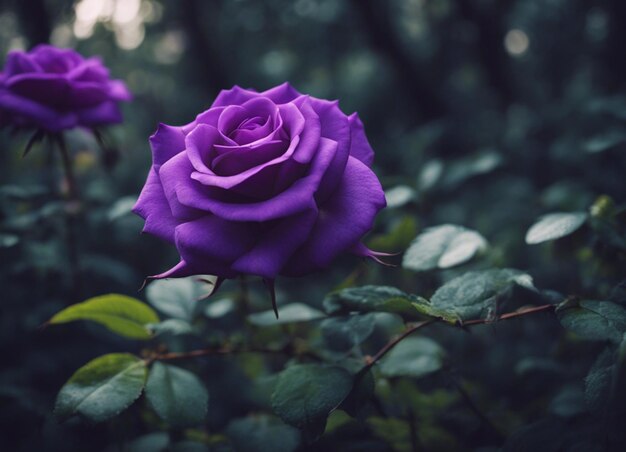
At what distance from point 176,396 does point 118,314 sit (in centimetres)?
18

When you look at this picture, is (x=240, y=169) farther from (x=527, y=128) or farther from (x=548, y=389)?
(x=527, y=128)

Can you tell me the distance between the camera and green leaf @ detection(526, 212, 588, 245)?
0.72m

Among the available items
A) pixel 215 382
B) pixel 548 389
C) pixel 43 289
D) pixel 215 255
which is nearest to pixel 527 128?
pixel 548 389

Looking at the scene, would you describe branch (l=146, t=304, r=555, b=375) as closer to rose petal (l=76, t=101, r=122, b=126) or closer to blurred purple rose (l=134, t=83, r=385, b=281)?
blurred purple rose (l=134, t=83, r=385, b=281)

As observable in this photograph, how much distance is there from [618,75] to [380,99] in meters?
1.04

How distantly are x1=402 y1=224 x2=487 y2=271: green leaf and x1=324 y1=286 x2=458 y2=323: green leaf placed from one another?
88 mm

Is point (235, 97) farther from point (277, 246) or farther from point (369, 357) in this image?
point (369, 357)

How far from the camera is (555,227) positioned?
0.74m

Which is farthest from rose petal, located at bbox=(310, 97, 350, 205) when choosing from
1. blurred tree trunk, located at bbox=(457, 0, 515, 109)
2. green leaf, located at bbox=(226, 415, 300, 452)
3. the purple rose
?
blurred tree trunk, located at bbox=(457, 0, 515, 109)

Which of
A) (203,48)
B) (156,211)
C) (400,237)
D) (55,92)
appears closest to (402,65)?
(203,48)

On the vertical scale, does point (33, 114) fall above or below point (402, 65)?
above

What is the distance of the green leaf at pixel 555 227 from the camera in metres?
0.72

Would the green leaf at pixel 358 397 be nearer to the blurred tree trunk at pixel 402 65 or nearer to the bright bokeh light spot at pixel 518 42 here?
the blurred tree trunk at pixel 402 65

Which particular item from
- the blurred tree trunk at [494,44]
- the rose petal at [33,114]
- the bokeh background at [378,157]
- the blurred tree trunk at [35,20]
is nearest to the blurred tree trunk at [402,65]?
the bokeh background at [378,157]
